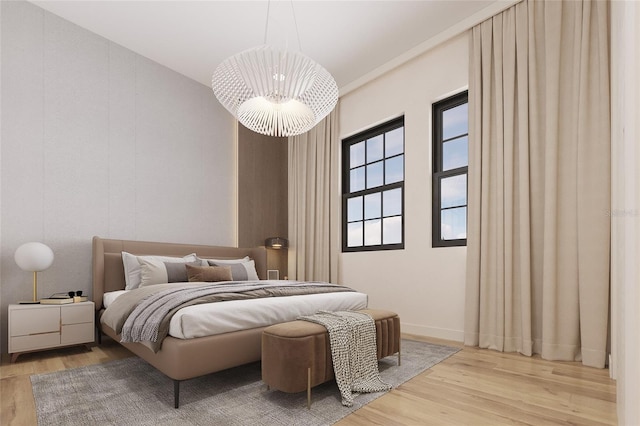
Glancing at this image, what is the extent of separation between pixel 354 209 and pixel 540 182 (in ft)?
7.75

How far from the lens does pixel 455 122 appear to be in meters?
3.94

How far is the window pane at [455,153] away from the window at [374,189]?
0.57 metres

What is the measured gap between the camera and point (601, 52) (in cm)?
273

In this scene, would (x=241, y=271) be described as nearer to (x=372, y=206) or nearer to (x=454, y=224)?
(x=372, y=206)

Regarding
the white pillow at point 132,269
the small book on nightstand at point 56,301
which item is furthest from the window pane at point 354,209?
the small book on nightstand at point 56,301

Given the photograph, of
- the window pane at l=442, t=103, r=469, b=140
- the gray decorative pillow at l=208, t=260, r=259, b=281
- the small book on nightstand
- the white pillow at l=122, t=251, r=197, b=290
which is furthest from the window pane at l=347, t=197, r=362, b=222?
the small book on nightstand

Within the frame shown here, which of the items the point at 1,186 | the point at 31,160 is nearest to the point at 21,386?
the point at 1,186

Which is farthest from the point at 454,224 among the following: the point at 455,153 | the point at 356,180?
the point at 356,180

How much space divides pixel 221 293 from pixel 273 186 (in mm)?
3328

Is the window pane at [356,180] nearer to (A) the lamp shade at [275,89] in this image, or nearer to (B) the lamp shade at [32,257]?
(A) the lamp shade at [275,89]

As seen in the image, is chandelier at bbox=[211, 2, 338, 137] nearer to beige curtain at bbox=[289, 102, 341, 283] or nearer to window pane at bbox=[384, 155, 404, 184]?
window pane at bbox=[384, 155, 404, 184]

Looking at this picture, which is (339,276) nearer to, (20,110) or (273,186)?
(273,186)

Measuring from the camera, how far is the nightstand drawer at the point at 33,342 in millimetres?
2936

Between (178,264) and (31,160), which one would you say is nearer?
(31,160)
